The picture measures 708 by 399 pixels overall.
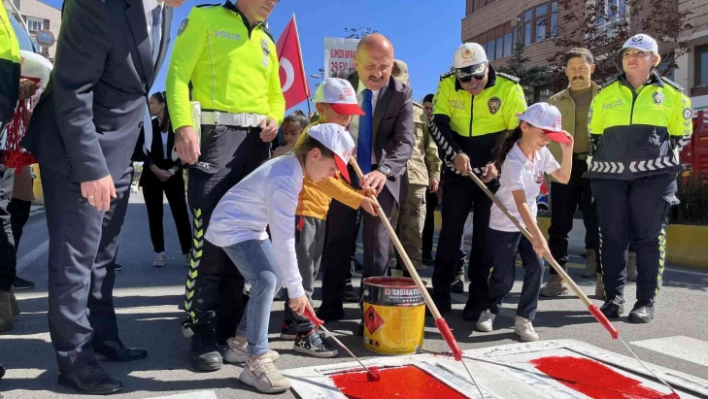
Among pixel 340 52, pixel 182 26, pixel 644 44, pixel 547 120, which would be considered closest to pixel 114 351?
pixel 182 26

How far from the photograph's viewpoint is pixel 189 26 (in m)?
3.51

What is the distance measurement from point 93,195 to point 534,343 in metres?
2.68

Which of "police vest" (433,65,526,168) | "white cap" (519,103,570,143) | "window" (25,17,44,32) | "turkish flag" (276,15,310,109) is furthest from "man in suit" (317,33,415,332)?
"window" (25,17,44,32)

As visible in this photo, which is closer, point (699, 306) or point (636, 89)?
point (636, 89)

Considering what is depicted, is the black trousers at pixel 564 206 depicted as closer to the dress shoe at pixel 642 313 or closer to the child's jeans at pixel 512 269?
the dress shoe at pixel 642 313

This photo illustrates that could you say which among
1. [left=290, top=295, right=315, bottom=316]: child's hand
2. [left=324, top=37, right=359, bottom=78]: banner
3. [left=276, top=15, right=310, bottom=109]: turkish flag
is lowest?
[left=290, top=295, right=315, bottom=316]: child's hand

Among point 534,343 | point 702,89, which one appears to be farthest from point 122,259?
point 702,89

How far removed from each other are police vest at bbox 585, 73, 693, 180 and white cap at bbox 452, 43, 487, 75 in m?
1.17

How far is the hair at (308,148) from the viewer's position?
3006 millimetres

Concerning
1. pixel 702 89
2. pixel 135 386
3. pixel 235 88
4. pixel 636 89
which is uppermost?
pixel 702 89

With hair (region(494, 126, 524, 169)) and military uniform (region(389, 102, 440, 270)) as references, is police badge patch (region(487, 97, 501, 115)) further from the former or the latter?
military uniform (region(389, 102, 440, 270))

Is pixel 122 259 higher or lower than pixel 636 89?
lower

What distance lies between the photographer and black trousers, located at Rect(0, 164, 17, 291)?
13.4ft

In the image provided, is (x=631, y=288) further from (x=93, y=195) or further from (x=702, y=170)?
(x=702, y=170)
